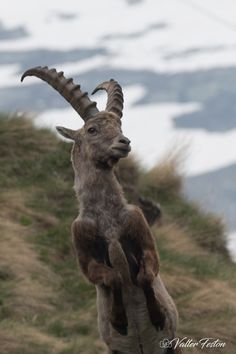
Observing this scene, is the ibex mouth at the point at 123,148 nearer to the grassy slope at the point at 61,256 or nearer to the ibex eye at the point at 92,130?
the ibex eye at the point at 92,130

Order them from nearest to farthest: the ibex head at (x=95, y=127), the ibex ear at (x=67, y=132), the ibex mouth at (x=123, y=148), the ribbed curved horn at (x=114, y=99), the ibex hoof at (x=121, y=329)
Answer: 1. the ibex mouth at (x=123, y=148)
2. the ibex head at (x=95, y=127)
3. the ibex hoof at (x=121, y=329)
4. the ibex ear at (x=67, y=132)
5. the ribbed curved horn at (x=114, y=99)

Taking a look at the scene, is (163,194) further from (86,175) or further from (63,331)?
(86,175)

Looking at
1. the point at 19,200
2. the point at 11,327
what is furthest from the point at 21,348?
the point at 19,200

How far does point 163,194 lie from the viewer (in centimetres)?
1529

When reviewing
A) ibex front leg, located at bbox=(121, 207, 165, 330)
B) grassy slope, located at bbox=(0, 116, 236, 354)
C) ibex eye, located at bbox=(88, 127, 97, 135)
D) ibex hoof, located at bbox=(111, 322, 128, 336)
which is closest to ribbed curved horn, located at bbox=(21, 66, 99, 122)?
ibex eye, located at bbox=(88, 127, 97, 135)

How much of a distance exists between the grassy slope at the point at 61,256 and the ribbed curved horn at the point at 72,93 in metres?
2.82

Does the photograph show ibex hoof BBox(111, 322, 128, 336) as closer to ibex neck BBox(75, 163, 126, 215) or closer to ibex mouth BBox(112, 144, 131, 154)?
ibex neck BBox(75, 163, 126, 215)

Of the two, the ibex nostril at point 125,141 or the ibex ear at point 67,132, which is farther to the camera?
the ibex ear at point 67,132

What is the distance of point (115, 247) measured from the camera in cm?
572

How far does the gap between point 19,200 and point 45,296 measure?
8.52 ft

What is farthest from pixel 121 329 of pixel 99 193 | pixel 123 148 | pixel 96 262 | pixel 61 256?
pixel 61 256

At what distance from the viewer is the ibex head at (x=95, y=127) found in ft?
18.8

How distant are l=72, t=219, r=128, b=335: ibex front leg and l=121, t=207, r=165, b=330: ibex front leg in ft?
0.43

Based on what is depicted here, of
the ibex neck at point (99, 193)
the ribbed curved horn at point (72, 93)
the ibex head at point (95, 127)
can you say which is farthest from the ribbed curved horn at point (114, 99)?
the ibex neck at point (99, 193)
